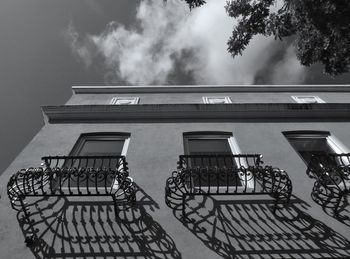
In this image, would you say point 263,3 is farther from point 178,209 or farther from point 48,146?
point 48,146

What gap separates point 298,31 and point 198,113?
448cm

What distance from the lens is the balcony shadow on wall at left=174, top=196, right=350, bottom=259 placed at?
221 inches

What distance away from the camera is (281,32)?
942 cm

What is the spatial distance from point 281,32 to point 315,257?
690 cm

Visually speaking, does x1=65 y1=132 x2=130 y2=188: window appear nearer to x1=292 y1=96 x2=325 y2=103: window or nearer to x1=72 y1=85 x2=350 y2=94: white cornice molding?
x1=72 y1=85 x2=350 y2=94: white cornice molding

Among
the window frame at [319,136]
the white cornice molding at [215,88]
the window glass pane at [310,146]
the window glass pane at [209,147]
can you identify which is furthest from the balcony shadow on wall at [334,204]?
the white cornice molding at [215,88]

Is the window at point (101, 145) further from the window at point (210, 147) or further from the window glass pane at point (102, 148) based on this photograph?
the window at point (210, 147)

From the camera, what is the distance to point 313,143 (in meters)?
9.58

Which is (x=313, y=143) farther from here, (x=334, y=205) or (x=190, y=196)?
(x=190, y=196)

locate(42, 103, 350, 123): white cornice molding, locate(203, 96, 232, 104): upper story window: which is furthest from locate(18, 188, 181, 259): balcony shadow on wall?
locate(203, 96, 232, 104): upper story window

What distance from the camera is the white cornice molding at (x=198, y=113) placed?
1050 cm

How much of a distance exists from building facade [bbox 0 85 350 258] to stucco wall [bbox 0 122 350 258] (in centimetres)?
3

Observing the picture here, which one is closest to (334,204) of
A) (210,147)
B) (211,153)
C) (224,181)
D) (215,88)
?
(224,181)

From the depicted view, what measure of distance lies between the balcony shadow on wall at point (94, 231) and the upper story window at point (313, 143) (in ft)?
17.1
